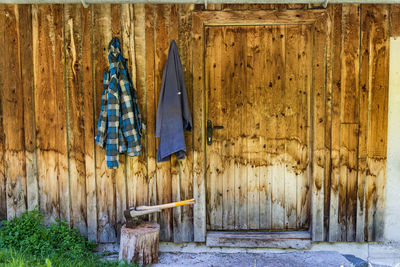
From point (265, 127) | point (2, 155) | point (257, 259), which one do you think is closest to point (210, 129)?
point (265, 127)

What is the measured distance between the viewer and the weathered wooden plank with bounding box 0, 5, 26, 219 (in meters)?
3.75

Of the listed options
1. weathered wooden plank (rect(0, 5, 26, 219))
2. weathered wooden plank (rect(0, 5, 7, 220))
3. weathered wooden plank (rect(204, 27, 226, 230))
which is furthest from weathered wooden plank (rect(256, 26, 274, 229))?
weathered wooden plank (rect(0, 5, 7, 220))

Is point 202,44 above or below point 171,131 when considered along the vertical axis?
above

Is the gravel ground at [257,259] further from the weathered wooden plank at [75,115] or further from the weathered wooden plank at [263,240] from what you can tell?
the weathered wooden plank at [75,115]

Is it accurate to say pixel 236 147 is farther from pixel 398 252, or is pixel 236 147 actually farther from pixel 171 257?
pixel 398 252

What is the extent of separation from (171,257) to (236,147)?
1.27 m

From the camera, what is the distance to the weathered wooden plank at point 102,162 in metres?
3.69

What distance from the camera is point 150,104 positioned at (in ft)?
12.2

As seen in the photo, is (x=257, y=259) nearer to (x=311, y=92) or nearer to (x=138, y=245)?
(x=138, y=245)

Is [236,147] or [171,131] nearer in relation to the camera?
[171,131]

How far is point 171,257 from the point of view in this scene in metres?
3.69

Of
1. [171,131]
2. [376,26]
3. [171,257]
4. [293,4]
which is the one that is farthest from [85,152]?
[376,26]

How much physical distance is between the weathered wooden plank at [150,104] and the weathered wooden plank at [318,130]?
62.2 inches

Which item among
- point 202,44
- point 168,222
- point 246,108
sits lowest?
point 168,222
